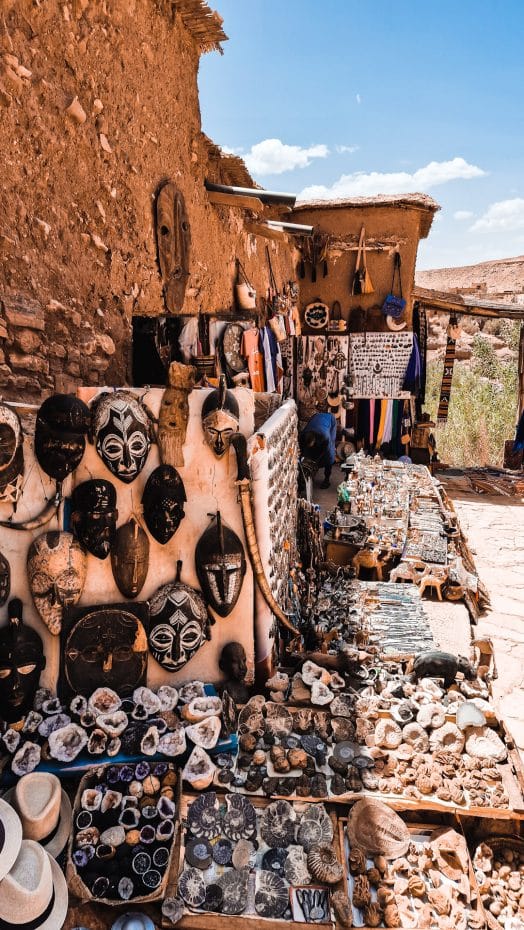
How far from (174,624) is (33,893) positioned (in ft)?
3.83

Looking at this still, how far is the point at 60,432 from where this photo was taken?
2410 millimetres

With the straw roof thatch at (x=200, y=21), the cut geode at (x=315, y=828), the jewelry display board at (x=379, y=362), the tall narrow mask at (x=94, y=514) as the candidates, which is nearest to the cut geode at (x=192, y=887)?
the cut geode at (x=315, y=828)

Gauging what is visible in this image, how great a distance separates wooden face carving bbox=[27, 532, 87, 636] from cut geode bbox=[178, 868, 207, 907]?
115 centimetres

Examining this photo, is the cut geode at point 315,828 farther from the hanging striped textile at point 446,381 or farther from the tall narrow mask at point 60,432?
the hanging striped textile at point 446,381

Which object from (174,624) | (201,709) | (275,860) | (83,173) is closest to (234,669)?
(201,709)

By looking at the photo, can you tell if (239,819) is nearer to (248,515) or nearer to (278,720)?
(278,720)

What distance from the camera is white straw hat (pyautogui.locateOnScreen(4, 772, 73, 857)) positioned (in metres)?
1.99

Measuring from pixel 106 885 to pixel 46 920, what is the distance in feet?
0.73

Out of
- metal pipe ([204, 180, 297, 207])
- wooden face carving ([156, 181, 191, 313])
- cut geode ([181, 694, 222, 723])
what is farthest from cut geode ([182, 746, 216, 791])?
metal pipe ([204, 180, 297, 207])

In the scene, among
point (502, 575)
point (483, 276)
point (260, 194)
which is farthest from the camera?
point (483, 276)

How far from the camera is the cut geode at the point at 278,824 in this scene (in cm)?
217

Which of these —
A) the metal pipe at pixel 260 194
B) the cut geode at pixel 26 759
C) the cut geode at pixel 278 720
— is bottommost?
the cut geode at pixel 278 720

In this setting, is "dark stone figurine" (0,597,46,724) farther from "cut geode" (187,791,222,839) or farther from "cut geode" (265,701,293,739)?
"cut geode" (265,701,293,739)

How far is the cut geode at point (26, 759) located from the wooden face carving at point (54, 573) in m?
0.48
